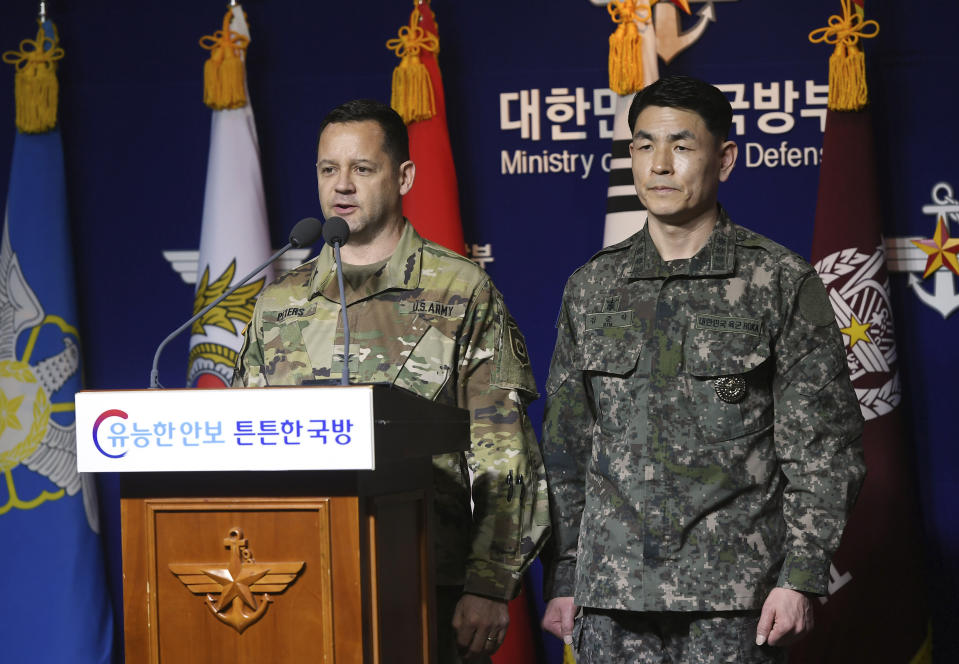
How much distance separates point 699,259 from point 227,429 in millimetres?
1029

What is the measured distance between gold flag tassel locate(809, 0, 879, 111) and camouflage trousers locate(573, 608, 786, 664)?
1.81m

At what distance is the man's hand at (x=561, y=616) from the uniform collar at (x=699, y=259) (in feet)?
2.08

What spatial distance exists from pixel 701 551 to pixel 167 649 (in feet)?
3.08

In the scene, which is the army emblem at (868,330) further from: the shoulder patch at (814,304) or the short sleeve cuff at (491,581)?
the short sleeve cuff at (491,581)

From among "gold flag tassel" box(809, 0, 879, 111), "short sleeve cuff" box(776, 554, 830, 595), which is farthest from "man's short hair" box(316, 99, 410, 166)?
"gold flag tassel" box(809, 0, 879, 111)

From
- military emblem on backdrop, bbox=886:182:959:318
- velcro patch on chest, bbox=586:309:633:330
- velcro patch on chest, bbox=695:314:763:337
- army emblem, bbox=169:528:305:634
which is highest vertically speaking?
military emblem on backdrop, bbox=886:182:959:318

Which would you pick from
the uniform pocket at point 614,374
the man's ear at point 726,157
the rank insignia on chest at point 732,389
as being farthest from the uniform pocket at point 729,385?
the man's ear at point 726,157

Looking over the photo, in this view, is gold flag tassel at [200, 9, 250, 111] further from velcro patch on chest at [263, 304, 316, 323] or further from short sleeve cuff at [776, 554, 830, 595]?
short sleeve cuff at [776, 554, 830, 595]

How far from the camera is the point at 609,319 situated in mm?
2090

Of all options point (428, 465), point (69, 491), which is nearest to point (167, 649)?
point (428, 465)

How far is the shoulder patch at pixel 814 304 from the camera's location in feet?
6.45

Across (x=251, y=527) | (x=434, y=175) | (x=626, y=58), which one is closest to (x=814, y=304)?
(x=251, y=527)

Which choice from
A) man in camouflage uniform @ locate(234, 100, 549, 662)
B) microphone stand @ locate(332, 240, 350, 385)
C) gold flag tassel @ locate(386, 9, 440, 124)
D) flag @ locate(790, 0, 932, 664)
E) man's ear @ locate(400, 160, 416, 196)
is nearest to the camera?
microphone stand @ locate(332, 240, 350, 385)

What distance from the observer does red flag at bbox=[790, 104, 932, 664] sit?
122 inches
